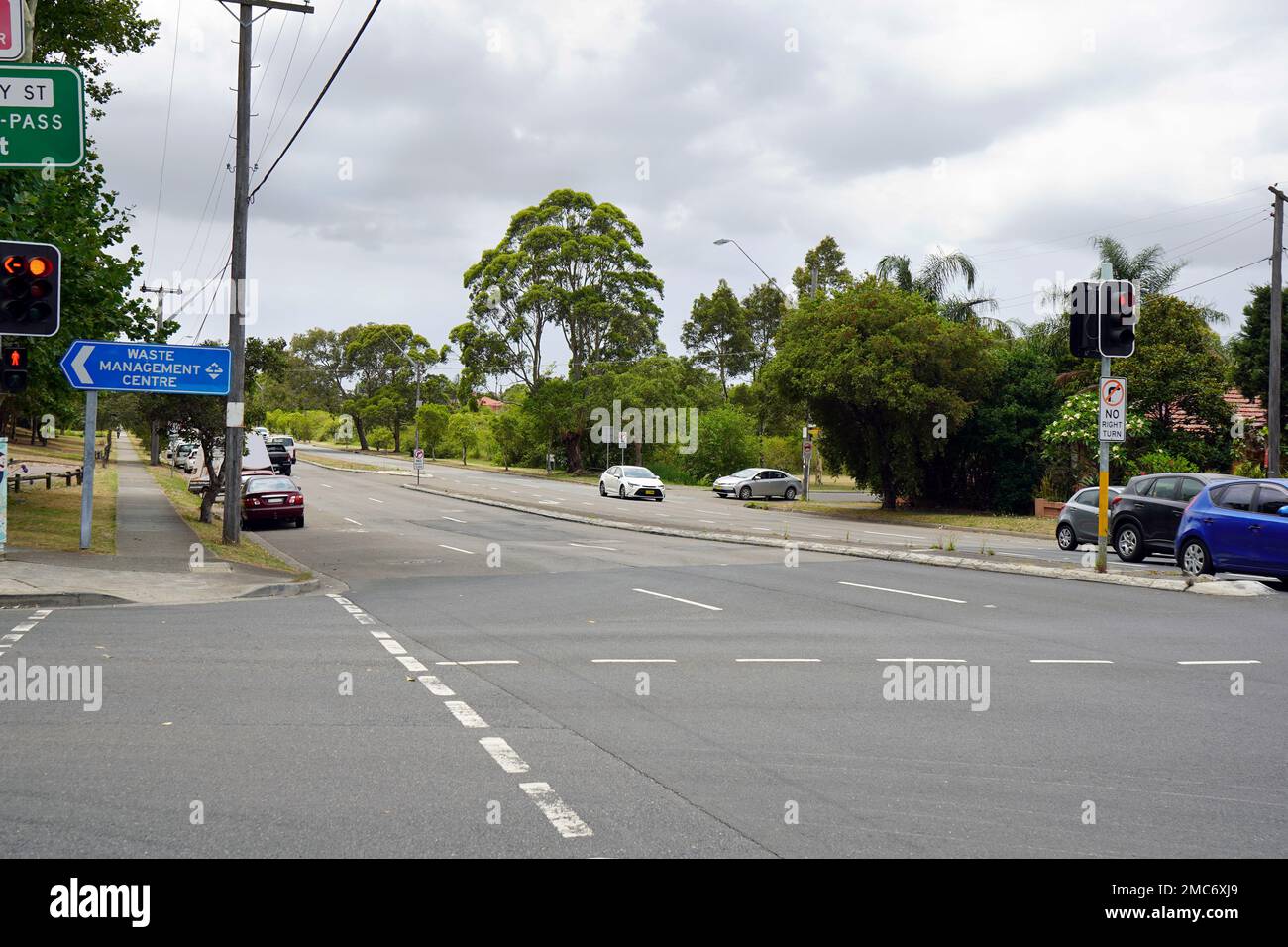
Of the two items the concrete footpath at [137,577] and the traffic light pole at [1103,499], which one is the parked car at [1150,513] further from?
the concrete footpath at [137,577]

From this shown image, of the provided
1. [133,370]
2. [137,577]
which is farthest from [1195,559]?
[133,370]

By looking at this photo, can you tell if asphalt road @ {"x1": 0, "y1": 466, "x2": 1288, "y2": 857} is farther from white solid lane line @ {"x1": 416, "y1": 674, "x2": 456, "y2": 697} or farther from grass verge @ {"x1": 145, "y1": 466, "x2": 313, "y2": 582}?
grass verge @ {"x1": 145, "y1": 466, "x2": 313, "y2": 582}

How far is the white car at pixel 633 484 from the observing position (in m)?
46.7

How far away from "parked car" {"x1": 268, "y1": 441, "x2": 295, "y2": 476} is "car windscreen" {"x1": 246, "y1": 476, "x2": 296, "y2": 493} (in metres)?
20.8

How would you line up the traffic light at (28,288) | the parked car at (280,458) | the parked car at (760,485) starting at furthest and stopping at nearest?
the parked car at (280,458), the parked car at (760,485), the traffic light at (28,288)

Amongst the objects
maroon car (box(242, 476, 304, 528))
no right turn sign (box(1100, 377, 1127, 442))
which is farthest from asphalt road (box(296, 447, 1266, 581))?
maroon car (box(242, 476, 304, 528))

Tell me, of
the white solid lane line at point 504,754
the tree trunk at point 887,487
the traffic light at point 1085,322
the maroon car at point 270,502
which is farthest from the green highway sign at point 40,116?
the tree trunk at point 887,487

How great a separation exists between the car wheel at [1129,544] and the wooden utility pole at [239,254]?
55.4 ft

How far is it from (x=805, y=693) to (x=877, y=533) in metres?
22.0

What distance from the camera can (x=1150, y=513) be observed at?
20.4m

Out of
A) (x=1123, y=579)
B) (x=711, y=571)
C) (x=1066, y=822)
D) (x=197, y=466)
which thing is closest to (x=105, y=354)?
(x=711, y=571)

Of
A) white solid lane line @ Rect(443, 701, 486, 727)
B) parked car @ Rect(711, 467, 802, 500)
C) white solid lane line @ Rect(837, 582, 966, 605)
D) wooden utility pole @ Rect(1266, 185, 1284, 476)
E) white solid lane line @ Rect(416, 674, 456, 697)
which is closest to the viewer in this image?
white solid lane line @ Rect(443, 701, 486, 727)

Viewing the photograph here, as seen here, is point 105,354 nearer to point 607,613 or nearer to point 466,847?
point 607,613

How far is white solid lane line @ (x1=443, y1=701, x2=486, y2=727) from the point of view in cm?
772
